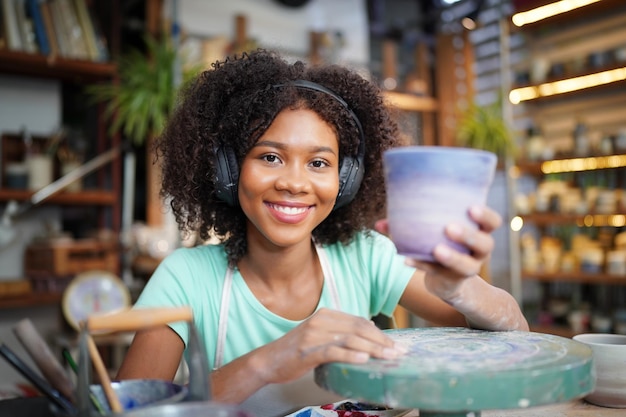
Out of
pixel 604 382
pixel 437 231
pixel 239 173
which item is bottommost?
pixel 604 382

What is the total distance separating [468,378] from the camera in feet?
2.67

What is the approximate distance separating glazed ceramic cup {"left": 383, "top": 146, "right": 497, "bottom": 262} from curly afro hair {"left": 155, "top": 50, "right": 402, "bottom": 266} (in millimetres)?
612

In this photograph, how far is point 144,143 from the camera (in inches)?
201

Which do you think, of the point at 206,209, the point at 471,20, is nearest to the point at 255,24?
the point at 471,20

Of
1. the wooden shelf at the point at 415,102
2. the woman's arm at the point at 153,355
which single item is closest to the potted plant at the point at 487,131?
the wooden shelf at the point at 415,102

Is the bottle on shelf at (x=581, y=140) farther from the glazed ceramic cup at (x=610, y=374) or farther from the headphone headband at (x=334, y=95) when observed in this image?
the glazed ceramic cup at (x=610, y=374)

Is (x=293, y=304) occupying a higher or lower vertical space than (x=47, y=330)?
higher

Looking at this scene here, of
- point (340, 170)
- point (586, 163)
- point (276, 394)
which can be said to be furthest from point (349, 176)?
point (586, 163)

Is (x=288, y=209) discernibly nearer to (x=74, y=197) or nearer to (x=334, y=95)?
Result: (x=334, y=95)

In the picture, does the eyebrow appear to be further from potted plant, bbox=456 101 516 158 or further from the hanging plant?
potted plant, bbox=456 101 516 158

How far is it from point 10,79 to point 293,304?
3286 mm

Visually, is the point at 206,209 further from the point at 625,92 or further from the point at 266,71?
the point at 625,92

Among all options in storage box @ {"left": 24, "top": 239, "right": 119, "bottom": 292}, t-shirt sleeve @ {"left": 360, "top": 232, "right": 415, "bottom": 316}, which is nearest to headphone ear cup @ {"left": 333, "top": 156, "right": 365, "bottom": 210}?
t-shirt sleeve @ {"left": 360, "top": 232, "right": 415, "bottom": 316}

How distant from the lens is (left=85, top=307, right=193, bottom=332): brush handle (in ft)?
2.62
